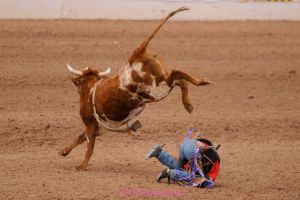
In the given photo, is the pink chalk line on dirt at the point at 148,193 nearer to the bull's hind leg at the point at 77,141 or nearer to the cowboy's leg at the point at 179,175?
the cowboy's leg at the point at 179,175

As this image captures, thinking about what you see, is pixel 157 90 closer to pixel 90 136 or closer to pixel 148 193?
pixel 148 193

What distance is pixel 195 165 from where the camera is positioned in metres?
9.66

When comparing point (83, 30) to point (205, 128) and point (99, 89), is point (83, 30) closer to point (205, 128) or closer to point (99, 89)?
point (205, 128)

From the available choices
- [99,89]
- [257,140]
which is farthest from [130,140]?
[99,89]

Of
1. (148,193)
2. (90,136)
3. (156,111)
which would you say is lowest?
(156,111)

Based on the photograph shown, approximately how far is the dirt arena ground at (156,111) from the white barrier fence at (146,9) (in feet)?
0.96

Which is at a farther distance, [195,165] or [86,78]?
[86,78]

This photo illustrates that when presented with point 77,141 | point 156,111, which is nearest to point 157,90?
point 77,141

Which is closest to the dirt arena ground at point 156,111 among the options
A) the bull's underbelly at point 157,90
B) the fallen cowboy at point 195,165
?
the fallen cowboy at point 195,165

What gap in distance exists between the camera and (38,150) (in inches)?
463

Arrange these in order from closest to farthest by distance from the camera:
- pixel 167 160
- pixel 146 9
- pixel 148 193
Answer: pixel 148 193 < pixel 167 160 < pixel 146 9

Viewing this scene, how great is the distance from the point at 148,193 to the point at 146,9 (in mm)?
10960

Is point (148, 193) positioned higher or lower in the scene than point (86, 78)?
lower

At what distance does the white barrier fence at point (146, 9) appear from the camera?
1908 cm
